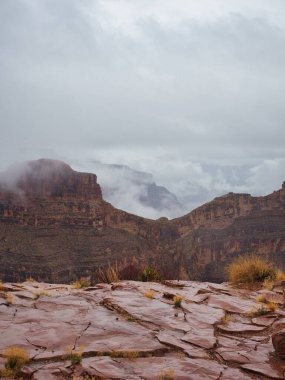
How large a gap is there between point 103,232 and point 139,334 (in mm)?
92229

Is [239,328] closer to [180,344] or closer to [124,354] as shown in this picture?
[180,344]

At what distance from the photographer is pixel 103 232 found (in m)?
99.2

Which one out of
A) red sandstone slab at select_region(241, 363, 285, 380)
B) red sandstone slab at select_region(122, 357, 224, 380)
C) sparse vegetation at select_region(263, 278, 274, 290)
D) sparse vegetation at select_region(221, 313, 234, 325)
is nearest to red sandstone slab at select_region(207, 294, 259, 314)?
sparse vegetation at select_region(221, 313, 234, 325)

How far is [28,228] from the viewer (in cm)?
9188

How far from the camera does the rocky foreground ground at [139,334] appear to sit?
244 inches

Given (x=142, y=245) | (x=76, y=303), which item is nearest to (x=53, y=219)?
(x=142, y=245)

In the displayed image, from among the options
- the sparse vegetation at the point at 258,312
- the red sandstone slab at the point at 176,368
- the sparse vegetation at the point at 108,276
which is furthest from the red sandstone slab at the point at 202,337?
the sparse vegetation at the point at 108,276

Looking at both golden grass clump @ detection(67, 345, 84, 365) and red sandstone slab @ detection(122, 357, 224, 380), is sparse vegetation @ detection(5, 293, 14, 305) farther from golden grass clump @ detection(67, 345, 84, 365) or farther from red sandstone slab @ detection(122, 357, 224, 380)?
red sandstone slab @ detection(122, 357, 224, 380)

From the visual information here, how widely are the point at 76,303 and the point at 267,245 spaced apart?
279 feet

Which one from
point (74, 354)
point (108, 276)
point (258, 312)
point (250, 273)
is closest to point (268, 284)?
point (250, 273)

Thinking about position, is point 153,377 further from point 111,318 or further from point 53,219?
point 53,219

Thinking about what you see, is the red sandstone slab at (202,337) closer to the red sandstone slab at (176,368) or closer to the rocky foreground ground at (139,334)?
the rocky foreground ground at (139,334)

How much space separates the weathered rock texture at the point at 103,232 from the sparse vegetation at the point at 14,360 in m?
72.5

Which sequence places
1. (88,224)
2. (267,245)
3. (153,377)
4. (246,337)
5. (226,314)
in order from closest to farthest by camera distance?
(153,377) < (246,337) < (226,314) < (267,245) < (88,224)
